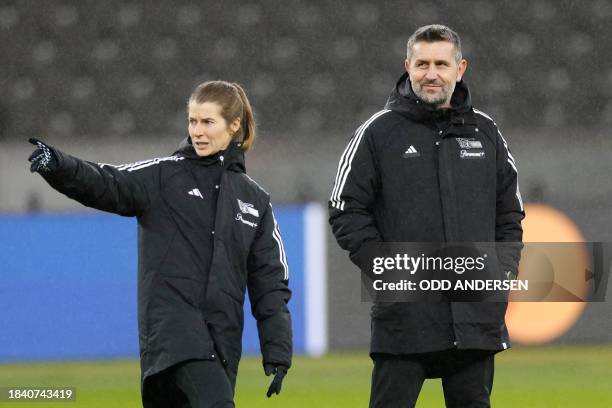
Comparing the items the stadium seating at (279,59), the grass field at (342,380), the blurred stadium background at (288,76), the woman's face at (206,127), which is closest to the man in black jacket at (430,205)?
the woman's face at (206,127)

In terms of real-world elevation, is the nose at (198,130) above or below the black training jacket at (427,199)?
above

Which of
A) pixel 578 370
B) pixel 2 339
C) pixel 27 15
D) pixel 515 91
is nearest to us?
pixel 578 370

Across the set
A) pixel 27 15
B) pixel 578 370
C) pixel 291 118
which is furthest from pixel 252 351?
pixel 27 15

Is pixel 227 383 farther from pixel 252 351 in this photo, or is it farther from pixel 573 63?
pixel 573 63

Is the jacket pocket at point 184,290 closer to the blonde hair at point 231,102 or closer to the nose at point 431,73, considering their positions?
the blonde hair at point 231,102

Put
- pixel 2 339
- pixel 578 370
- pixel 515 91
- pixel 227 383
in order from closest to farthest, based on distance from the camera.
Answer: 1. pixel 227 383
2. pixel 578 370
3. pixel 2 339
4. pixel 515 91

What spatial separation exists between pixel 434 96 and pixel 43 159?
1446 millimetres

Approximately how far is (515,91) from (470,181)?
31.3 feet

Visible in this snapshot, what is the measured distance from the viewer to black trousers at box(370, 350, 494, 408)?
461cm

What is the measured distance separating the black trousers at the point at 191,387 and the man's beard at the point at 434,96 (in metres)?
1.22

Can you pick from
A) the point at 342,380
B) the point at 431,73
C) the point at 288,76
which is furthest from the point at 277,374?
the point at 288,76

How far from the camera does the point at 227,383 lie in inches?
177

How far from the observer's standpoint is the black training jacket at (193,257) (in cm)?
451
